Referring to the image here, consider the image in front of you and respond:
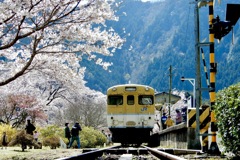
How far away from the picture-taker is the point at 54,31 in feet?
40.0

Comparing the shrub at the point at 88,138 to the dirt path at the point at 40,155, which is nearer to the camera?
the dirt path at the point at 40,155

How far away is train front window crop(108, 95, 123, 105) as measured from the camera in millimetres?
17531

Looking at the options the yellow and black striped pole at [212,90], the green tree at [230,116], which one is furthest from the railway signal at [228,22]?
the green tree at [230,116]

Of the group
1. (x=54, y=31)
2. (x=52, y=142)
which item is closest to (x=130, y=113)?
(x=52, y=142)

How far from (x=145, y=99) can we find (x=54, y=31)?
22.2ft

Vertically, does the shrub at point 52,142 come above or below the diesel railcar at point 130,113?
below

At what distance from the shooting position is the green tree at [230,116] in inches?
208

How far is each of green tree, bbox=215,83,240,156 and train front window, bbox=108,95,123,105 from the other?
11195mm

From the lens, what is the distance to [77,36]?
11.7 m

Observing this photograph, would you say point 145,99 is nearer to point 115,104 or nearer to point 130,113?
point 130,113

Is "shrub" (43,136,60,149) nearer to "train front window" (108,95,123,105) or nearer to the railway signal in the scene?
"train front window" (108,95,123,105)

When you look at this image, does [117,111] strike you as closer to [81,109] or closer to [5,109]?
[5,109]

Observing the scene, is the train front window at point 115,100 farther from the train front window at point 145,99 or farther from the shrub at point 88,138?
the shrub at point 88,138

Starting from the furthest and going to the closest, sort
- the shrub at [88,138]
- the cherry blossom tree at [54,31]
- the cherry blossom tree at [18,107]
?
1. the cherry blossom tree at [18,107]
2. the shrub at [88,138]
3. the cherry blossom tree at [54,31]
